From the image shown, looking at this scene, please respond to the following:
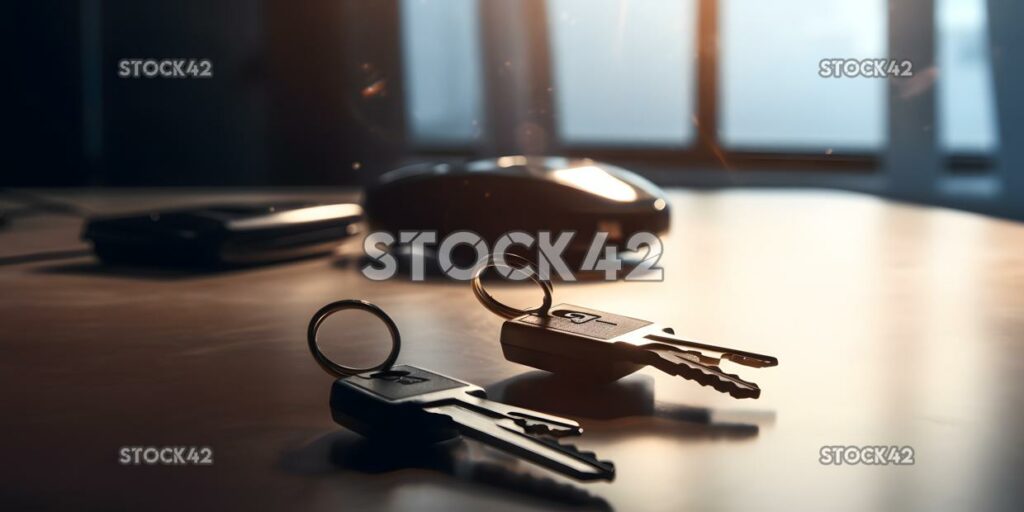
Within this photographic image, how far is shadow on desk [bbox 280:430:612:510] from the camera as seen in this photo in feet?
0.89

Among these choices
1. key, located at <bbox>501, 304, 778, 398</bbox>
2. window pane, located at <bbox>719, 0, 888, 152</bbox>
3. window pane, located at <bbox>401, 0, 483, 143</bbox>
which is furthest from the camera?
window pane, located at <bbox>401, 0, 483, 143</bbox>

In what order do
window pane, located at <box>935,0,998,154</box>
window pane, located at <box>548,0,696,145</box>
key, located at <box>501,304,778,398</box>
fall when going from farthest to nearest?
window pane, located at <box>935,0,998,154</box>
window pane, located at <box>548,0,696,145</box>
key, located at <box>501,304,778,398</box>

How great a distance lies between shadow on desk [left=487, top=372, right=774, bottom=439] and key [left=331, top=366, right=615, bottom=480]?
44 mm

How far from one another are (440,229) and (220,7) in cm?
66

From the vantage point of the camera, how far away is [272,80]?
1411mm

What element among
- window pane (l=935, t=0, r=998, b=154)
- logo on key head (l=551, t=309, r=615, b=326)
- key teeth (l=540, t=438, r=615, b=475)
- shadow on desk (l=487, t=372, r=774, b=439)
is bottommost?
shadow on desk (l=487, t=372, r=774, b=439)

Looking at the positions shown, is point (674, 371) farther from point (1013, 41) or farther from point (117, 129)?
point (1013, 41)

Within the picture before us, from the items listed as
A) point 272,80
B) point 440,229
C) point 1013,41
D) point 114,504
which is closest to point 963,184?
point 1013,41

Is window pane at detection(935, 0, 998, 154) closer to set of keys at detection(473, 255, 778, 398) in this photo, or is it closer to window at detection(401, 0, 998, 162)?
window at detection(401, 0, 998, 162)

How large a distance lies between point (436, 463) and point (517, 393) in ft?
0.29

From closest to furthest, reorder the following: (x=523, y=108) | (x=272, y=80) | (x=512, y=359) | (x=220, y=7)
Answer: (x=512, y=359)
(x=220, y=7)
(x=272, y=80)
(x=523, y=108)

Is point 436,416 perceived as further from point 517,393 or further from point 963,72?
point 963,72

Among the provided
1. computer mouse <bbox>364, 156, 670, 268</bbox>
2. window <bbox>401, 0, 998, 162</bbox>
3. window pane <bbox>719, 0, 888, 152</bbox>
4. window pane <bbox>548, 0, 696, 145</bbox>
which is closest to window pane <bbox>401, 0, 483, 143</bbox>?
window <bbox>401, 0, 998, 162</bbox>

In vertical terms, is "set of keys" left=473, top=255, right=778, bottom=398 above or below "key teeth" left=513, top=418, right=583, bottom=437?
above
